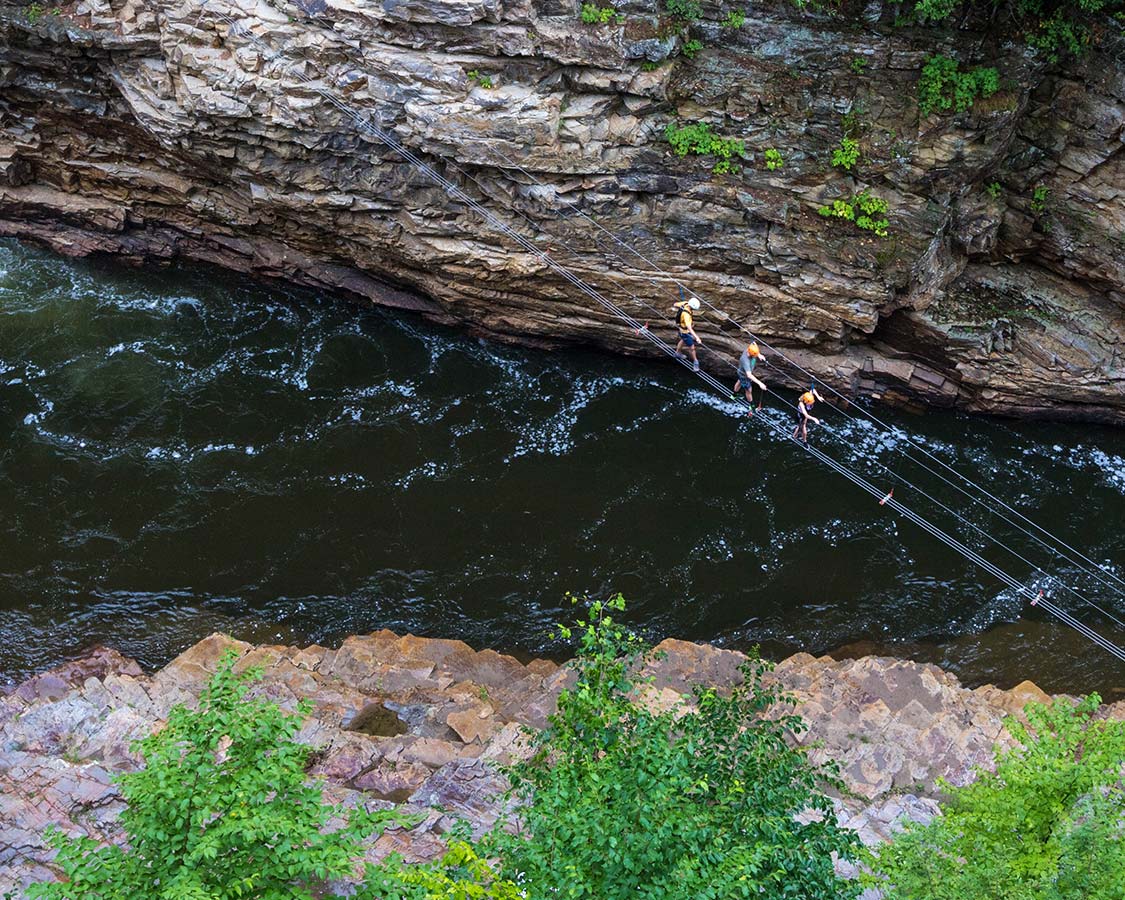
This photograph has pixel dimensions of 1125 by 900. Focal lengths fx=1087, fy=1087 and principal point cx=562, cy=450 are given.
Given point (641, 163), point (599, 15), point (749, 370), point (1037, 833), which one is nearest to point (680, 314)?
point (749, 370)

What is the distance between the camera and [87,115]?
18.3 m

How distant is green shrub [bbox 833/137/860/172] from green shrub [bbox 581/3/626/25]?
3.64 metres

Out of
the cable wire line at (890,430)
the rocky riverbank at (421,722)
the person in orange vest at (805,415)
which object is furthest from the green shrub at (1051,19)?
the rocky riverbank at (421,722)

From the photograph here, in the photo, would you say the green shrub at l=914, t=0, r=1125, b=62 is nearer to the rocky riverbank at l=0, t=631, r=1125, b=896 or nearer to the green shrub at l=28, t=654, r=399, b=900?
the rocky riverbank at l=0, t=631, r=1125, b=896

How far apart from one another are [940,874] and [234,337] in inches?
584

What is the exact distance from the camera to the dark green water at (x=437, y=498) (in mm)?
15680

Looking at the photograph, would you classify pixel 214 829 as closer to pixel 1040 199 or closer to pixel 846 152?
pixel 846 152

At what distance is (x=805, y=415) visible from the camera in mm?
15836

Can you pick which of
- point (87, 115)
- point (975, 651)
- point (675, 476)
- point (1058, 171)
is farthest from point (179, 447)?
point (1058, 171)

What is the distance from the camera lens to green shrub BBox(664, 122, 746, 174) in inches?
631

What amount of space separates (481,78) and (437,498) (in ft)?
20.7

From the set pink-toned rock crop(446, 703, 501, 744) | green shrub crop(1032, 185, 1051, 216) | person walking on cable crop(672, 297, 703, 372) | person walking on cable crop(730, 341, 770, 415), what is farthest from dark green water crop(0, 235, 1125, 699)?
green shrub crop(1032, 185, 1051, 216)

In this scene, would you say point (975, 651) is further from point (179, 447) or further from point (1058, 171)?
point (179, 447)

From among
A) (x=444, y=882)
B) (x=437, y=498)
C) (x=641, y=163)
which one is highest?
(x=641, y=163)
